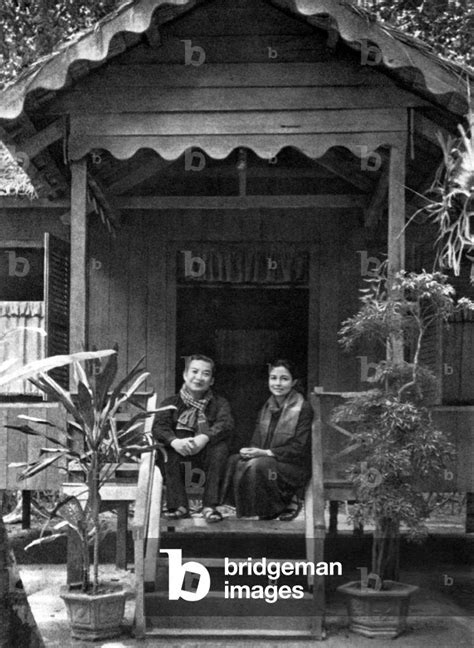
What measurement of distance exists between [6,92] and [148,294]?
12.3 feet

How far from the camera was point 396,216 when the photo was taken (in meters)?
7.92

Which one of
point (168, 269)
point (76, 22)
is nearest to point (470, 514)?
point (168, 269)

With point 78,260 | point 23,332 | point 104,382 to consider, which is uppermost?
point 78,260

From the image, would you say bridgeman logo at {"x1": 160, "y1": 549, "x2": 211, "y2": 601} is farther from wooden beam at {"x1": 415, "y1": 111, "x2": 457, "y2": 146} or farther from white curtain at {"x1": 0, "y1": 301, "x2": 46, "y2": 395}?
wooden beam at {"x1": 415, "y1": 111, "x2": 457, "y2": 146}

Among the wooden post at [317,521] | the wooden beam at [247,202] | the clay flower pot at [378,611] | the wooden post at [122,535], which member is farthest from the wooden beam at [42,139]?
the clay flower pot at [378,611]

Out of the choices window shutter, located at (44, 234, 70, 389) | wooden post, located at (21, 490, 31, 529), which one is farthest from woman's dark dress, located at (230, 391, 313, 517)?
wooden post, located at (21, 490, 31, 529)

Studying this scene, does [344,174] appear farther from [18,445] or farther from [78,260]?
[18,445]

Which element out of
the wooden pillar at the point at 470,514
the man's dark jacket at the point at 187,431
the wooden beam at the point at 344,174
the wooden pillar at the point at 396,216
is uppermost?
the wooden beam at the point at 344,174

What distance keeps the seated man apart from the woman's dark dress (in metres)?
0.18

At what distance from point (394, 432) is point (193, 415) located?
5.70 ft

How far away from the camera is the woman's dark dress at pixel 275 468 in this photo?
25.5ft

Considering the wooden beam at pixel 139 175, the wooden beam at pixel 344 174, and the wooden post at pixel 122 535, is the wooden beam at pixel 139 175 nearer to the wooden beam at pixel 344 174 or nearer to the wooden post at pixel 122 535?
the wooden beam at pixel 344 174

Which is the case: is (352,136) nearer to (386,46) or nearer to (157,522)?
(386,46)

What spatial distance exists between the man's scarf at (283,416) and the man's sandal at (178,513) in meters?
0.82
